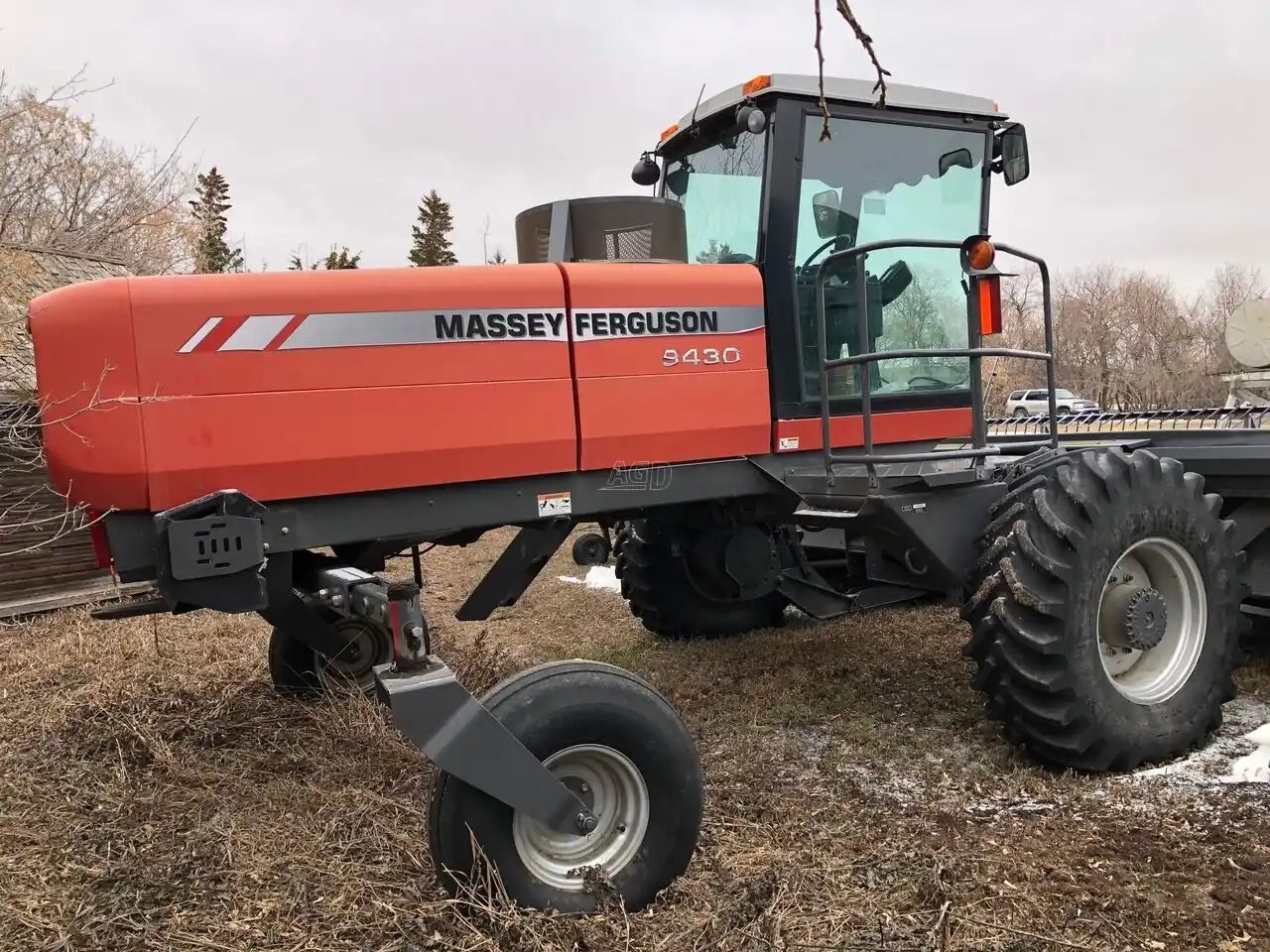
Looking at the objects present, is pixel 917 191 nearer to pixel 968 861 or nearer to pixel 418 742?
pixel 968 861

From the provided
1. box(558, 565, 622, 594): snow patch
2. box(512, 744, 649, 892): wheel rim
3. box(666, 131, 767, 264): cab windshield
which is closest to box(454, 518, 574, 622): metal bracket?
box(512, 744, 649, 892): wheel rim

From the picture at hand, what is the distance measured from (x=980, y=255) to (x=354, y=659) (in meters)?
3.40

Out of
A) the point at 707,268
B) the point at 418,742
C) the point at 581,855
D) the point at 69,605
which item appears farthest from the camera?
the point at 69,605

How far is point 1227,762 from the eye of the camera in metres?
3.82

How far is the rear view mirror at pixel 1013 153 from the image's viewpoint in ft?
15.3

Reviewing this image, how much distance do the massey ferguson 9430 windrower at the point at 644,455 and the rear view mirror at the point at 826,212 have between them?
0.01m

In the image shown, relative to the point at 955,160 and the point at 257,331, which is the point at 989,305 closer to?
the point at 955,160

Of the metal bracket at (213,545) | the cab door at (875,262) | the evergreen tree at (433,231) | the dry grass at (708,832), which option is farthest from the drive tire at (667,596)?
the evergreen tree at (433,231)

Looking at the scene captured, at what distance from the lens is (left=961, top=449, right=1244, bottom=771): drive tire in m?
3.62

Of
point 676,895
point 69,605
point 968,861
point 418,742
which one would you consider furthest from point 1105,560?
point 69,605

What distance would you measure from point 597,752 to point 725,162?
2.93m

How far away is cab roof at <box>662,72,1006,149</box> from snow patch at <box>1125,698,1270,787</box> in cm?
294

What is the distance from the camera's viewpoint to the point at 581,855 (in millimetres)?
2734

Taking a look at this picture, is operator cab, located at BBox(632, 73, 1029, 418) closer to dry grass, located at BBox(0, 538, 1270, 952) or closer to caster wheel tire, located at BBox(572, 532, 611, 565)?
caster wheel tire, located at BBox(572, 532, 611, 565)
